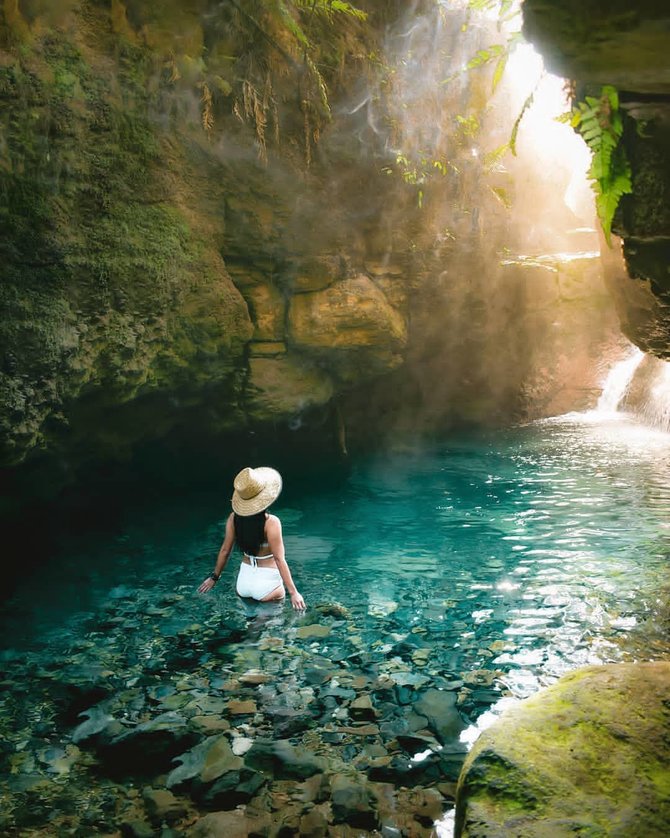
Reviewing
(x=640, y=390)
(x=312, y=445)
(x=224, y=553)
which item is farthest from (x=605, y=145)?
(x=640, y=390)

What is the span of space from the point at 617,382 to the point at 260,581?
17.0m

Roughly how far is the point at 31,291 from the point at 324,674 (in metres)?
5.29

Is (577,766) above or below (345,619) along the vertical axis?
above

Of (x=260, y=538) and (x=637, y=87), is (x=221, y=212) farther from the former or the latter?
(x=637, y=87)

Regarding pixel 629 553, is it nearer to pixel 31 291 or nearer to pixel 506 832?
pixel 506 832

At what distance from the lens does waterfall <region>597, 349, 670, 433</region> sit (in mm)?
16766

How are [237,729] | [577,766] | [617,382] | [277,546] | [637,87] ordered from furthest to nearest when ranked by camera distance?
1. [617,382]
2. [277,546]
3. [237,729]
4. [637,87]
5. [577,766]

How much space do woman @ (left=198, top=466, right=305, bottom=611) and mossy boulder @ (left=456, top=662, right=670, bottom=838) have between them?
3.08 meters

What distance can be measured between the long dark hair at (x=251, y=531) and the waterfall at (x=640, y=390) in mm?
14131

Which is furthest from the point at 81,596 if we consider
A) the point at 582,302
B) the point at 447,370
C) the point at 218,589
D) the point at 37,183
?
the point at 582,302

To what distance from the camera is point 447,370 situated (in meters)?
17.9

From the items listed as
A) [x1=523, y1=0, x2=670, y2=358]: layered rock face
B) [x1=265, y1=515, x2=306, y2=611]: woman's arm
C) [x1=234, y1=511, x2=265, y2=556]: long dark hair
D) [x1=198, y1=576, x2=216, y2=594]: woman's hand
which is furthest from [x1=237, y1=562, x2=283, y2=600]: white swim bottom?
[x1=523, y1=0, x2=670, y2=358]: layered rock face

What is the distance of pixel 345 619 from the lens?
599 cm

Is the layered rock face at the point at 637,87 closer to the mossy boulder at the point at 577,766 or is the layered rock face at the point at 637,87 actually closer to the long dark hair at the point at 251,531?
the mossy boulder at the point at 577,766
